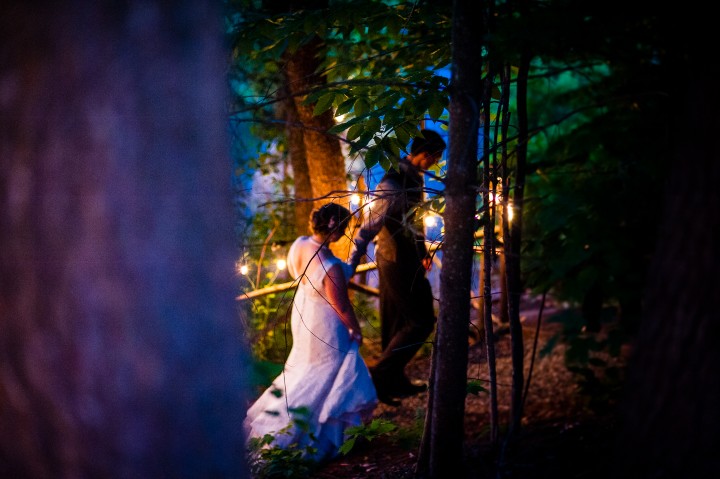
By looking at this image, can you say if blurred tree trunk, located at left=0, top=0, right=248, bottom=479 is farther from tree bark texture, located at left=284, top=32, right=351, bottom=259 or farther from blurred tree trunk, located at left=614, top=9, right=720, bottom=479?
tree bark texture, located at left=284, top=32, right=351, bottom=259

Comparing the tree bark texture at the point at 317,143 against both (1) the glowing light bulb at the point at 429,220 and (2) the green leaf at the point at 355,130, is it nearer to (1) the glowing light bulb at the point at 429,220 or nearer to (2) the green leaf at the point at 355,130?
(1) the glowing light bulb at the point at 429,220

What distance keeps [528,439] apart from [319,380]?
67.9 inches

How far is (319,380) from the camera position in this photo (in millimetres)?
4160

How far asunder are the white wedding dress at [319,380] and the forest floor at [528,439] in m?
0.26

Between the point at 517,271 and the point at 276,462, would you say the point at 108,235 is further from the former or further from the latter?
the point at 517,271

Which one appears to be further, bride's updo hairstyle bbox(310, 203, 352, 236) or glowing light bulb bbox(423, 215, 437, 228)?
bride's updo hairstyle bbox(310, 203, 352, 236)

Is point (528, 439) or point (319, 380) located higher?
point (319, 380)

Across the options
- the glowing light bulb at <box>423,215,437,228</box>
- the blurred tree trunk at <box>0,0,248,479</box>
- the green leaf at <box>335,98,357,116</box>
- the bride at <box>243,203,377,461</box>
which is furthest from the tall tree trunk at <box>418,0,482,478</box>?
the bride at <box>243,203,377,461</box>

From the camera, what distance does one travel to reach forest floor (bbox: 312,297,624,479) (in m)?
2.55

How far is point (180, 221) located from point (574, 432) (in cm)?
272

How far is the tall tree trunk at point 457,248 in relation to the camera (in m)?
2.05

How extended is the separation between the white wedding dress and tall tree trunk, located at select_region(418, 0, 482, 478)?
1919 millimetres

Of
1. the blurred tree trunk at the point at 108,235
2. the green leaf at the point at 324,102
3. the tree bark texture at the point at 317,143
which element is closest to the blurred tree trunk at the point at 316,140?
the tree bark texture at the point at 317,143

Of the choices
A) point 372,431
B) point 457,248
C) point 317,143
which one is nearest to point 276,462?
point 372,431
